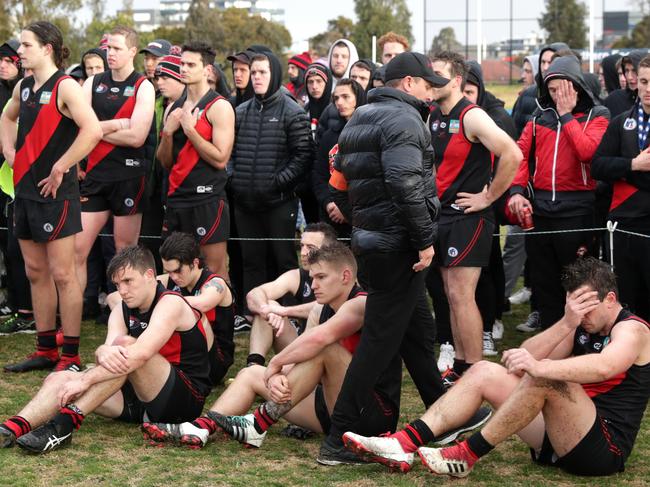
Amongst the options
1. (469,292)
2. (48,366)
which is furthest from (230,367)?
(469,292)

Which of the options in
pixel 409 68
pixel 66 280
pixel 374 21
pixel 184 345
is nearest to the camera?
pixel 409 68

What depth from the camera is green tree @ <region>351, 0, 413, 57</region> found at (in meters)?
65.3

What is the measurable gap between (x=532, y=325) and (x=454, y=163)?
95.2 inches

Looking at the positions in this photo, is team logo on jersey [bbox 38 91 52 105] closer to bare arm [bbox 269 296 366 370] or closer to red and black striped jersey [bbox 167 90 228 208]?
red and black striped jersey [bbox 167 90 228 208]

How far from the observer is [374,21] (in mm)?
68438

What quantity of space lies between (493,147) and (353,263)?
1.41m

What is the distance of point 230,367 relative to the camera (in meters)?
7.49

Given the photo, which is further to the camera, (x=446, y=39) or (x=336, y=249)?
(x=446, y=39)

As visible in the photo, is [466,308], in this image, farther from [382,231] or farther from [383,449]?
[383,449]

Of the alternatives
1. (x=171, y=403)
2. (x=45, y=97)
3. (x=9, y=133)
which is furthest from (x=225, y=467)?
(x=9, y=133)

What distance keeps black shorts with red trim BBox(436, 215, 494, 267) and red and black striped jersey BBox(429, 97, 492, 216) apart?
0.06 metres

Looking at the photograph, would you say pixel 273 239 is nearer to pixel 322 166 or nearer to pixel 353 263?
pixel 322 166

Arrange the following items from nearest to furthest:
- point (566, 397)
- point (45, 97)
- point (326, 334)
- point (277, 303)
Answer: point (566, 397) → point (326, 334) → point (277, 303) → point (45, 97)

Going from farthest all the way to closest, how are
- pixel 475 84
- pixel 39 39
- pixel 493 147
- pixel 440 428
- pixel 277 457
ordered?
pixel 475 84 → pixel 39 39 → pixel 493 147 → pixel 277 457 → pixel 440 428
